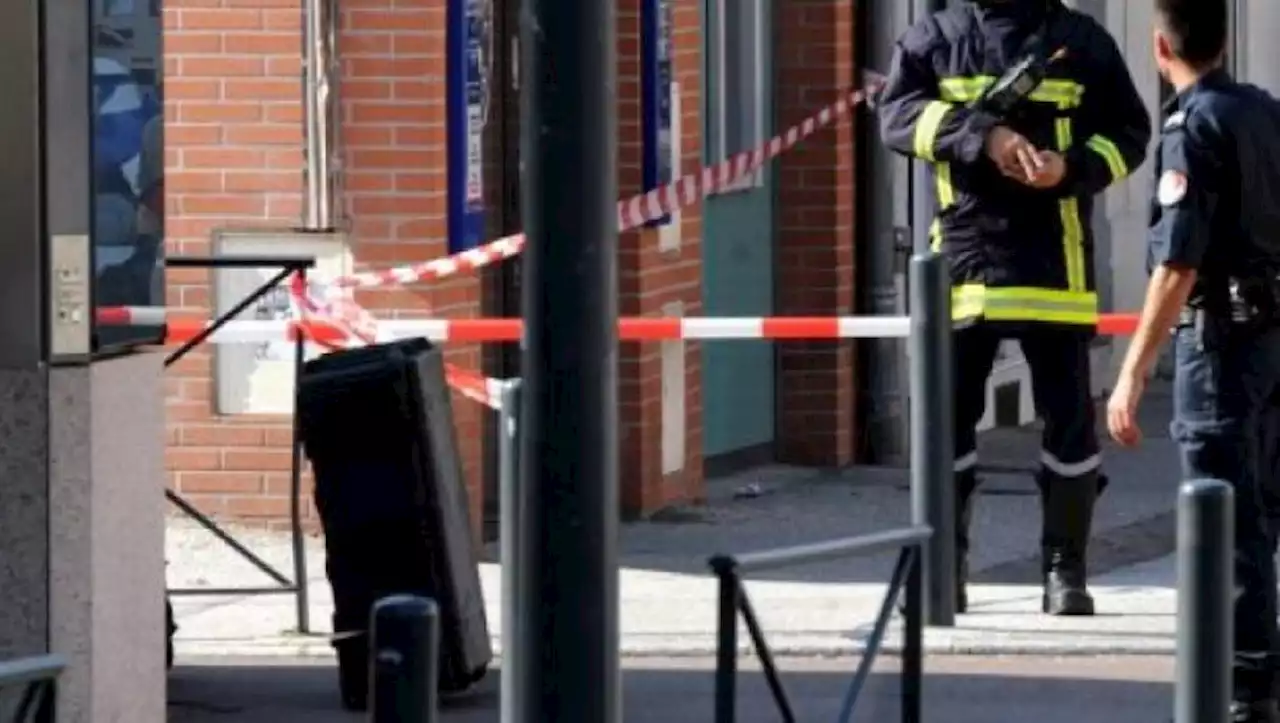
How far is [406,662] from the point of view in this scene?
186 inches

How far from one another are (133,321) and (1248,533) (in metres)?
2.75

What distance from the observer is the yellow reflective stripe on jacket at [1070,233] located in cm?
1038

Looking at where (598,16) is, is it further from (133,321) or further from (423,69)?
(423,69)

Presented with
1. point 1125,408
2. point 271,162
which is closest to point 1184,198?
point 1125,408

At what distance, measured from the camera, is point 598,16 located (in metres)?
5.89

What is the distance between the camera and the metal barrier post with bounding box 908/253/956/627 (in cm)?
1005

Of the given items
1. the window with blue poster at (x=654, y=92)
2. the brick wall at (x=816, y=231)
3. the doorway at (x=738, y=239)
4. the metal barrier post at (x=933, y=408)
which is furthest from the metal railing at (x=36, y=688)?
the brick wall at (x=816, y=231)

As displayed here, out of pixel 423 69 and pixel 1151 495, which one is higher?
pixel 423 69

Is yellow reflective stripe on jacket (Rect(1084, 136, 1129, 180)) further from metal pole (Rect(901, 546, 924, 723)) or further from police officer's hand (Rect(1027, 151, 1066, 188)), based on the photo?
metal pole (Rect(901, 546, 924, 723))

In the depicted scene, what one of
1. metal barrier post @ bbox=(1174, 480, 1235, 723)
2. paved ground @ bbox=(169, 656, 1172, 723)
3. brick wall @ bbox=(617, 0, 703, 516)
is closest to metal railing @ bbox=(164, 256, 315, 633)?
paved ground @ bbox=(169, 656, 1172, 723)

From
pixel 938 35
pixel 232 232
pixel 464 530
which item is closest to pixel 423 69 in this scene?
pixel 232 232

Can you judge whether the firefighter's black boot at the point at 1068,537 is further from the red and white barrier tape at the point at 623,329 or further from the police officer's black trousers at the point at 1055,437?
the red and white barrier tape at the point at 623,329

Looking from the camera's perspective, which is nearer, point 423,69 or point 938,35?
point 938,35

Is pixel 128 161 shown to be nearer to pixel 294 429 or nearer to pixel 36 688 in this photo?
pixel 294 429
